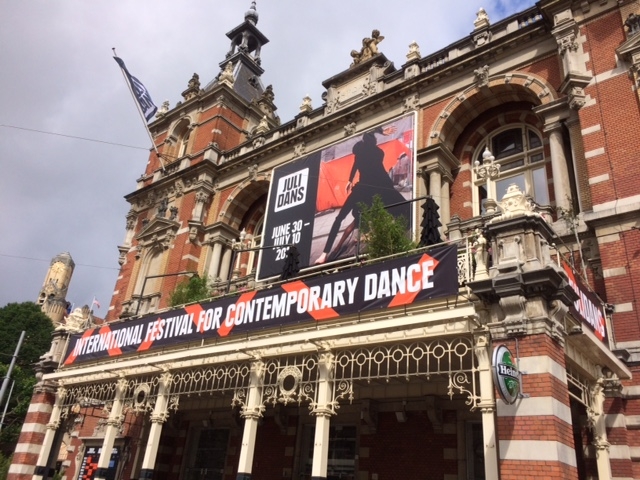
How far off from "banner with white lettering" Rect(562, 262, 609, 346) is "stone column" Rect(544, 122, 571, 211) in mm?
3988

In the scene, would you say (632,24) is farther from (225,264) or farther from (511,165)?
(225,264)

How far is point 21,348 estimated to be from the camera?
49.3 meters

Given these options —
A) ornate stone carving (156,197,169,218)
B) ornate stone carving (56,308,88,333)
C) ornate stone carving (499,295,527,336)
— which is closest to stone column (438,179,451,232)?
ornate stone carving (499,295,527,336)

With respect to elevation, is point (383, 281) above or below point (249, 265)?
below

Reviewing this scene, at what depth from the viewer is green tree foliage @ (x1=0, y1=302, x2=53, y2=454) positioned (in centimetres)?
4244

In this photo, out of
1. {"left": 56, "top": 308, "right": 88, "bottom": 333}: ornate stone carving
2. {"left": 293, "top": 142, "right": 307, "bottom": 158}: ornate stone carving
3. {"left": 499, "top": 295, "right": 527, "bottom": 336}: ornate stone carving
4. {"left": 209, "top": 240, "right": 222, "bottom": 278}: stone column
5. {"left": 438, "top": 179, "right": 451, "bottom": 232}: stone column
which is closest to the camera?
{"left": 499, "top": 295, "right": 527, "bottom": 336}: ornate stone carving

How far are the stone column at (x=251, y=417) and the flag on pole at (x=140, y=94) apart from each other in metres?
19.3

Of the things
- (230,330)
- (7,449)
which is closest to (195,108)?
(230,330)

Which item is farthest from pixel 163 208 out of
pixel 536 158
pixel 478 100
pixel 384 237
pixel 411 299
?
pixel 411 299

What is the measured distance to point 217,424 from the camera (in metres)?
18.2

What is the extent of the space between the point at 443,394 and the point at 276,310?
435 cm

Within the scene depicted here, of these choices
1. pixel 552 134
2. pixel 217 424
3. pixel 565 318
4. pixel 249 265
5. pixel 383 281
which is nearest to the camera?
pixel 565 318

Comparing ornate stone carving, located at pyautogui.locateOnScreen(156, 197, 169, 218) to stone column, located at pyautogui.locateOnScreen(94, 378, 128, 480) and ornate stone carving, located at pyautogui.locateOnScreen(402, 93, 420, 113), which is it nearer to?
ornate stone carving, located at pyautogui.locateOnScreen(402, 93, 420, 113)

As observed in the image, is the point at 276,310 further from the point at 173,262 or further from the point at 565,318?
→ the point at 173,262
